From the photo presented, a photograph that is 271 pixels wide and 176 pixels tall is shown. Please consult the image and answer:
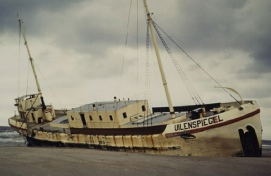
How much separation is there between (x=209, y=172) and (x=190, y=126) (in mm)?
6364

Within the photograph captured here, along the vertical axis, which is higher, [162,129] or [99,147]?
[162,129]

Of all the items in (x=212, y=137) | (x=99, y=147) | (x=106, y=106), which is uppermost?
(x=106, y=106)

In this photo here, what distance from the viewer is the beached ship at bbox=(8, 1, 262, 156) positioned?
1842cm

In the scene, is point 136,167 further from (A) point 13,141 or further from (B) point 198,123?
(A) point 13,141

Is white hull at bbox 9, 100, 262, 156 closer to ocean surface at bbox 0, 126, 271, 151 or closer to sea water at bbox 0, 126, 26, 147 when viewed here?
ocean surface at bbox 0, 126, 271, 151

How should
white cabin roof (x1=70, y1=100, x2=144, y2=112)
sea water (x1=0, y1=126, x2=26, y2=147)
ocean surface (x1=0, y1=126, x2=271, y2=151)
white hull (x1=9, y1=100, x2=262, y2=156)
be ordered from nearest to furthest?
1. white hull (x1=9, y1=100, x2=262, y2=156)
2. white cabin roof (x1=70, y1=100, x2=144, y2=112)
3. ocean surface (x1=0, y1=126, x2=271, y2=151)
4. sea water (x1=0, y1=126, x2=26, y2=147)

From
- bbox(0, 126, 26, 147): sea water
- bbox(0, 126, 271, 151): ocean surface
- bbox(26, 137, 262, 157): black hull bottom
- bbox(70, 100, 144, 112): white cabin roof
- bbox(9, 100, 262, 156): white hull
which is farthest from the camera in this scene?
bbox(0, 126, 26, 147): sea water

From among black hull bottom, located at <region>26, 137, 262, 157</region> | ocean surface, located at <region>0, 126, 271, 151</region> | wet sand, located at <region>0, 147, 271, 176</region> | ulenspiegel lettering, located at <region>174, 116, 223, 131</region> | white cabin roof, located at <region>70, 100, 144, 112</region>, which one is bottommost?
ocean surface, located at <region>0, 126, 271, 151</region>

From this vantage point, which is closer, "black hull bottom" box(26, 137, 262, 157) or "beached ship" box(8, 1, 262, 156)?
"beached ship" box(8, 1, 262, 156)

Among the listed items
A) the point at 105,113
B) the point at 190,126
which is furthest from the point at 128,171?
the point at 105,113

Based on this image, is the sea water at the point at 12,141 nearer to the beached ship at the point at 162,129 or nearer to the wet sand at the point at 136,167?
the beached ship at the point at 162,129

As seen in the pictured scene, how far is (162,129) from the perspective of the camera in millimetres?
20188

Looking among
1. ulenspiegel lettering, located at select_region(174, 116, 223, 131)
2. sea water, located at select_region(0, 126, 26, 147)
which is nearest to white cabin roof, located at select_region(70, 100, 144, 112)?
ulenspiegel lettering, located at select_region(174, 116, 223, 131)

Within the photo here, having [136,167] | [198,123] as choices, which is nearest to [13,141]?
[198,123]
